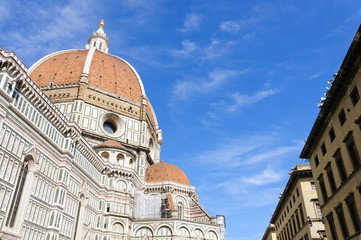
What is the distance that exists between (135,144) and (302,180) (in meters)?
31.2

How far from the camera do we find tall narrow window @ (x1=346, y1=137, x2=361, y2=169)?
1795 cm

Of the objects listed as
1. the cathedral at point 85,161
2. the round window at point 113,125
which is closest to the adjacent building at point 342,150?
the cathedral at point 85,161

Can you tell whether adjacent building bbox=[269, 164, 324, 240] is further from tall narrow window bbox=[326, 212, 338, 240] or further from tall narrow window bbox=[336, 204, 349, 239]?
tall narrow window bbox=[336, 204, 349, 239]

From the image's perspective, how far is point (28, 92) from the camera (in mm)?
27125

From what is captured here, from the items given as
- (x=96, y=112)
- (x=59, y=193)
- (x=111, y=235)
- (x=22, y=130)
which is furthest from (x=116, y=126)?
(x=22, y=130)

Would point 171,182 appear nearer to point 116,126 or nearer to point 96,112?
point 116,126

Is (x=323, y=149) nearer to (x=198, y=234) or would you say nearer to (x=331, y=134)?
(x=331, y=134)

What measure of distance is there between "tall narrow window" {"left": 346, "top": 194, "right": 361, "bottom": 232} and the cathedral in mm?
24165

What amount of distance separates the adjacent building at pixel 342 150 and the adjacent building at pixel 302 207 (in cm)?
399

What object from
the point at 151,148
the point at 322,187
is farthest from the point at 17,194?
the point at 151,148

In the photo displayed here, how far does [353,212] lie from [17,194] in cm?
2492

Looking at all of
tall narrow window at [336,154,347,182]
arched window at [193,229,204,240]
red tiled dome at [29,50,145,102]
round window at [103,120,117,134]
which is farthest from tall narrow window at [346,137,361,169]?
red tiled dome at [29,50,145,102]

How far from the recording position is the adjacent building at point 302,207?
27.2m

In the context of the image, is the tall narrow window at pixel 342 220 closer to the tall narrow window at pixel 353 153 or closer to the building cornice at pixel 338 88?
the tall narrow window at pixel 353 153
